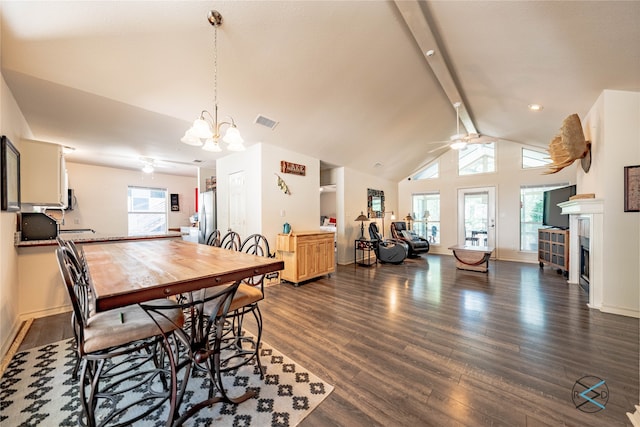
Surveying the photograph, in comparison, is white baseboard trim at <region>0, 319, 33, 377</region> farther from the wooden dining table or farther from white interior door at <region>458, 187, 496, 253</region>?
white interior door at <region>458, 187, 496, 253</region>

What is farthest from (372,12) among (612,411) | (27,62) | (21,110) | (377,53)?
(21,110)

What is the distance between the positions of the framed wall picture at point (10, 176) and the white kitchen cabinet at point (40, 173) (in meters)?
0.18

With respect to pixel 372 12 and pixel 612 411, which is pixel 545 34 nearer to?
pixel 372 12

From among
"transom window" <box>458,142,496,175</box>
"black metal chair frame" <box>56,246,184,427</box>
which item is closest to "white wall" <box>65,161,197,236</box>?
"black metal chair frame" <box>56,246,184,427</box>

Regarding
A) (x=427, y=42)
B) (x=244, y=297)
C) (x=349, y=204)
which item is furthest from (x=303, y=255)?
(x=427, y=42)

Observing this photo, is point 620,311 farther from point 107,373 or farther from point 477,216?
point 107,373

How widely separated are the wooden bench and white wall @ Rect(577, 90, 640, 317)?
1.94m

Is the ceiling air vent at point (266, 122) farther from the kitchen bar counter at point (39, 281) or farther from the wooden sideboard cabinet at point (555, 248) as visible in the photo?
the wooden sideboard cabinet at point (555, 248)

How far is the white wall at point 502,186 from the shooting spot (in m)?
6.11

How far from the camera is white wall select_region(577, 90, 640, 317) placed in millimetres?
2811

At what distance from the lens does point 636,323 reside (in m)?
2.63

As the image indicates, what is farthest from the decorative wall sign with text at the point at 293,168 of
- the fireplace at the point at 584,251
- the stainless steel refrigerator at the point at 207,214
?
the fireplace at the point at 584,251

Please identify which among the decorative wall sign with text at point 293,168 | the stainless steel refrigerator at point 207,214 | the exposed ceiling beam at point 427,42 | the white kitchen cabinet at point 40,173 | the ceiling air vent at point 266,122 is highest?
the exposed ceiling beam at point 427,42

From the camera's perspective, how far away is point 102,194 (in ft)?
20.0
